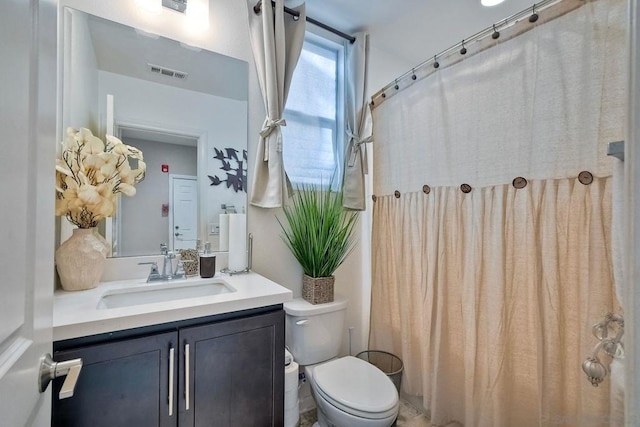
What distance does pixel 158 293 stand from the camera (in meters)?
1.26

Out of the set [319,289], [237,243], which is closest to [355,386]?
[319,289]

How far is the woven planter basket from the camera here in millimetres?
1611

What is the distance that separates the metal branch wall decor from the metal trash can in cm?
137

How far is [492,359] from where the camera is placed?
4.13 feet

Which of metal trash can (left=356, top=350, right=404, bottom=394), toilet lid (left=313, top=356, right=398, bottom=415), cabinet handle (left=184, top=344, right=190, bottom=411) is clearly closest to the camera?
cabinet handle (left=184, top=344, right=190, bottom=411)

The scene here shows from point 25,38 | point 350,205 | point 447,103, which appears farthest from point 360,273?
point 25,38

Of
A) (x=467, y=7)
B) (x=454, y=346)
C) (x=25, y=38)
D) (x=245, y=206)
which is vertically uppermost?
(x=467, y=7)

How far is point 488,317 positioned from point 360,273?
928mm

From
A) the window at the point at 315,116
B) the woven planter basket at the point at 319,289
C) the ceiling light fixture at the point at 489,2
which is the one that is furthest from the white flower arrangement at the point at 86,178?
the ceiling light fixture at the point at 489,2

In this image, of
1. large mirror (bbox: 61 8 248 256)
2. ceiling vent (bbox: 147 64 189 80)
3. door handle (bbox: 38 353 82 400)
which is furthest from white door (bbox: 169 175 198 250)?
door handle (bbox: 38 353 82 400)

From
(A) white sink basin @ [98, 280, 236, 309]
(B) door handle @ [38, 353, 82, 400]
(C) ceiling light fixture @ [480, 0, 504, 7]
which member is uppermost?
(C) ceiling light fixture @ [480, 0, 504, 7]

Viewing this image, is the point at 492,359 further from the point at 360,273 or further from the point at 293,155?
the point at 293,155

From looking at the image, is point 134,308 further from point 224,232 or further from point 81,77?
point 81,77

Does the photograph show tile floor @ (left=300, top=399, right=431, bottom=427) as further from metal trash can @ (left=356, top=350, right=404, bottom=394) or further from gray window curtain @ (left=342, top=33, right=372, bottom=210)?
gray window curtain @ (left=342, top=33, right=372, bottom=210)
